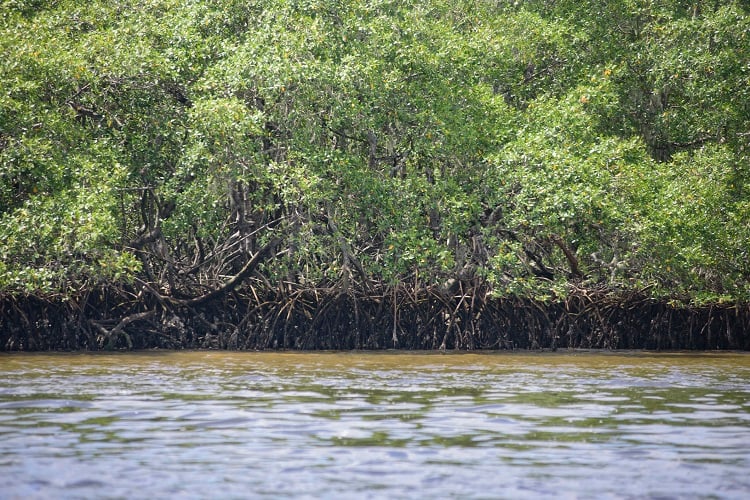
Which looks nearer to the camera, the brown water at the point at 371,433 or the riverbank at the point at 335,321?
the brown water at the point at 371,433

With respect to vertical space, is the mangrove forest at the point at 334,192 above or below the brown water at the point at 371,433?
above

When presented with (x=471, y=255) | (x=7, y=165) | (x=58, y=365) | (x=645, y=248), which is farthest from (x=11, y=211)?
(x=645, y=248)

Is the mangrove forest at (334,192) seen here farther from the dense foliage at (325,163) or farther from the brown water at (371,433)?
the brown water at (371,433)

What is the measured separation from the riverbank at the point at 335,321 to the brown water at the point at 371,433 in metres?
3.75

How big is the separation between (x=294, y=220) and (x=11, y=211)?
3.96m

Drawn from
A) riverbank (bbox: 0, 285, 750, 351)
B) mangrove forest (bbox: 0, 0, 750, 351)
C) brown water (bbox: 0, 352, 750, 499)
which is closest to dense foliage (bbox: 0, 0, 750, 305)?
mangrove forest (bbox: 0, 0, 750, 351)

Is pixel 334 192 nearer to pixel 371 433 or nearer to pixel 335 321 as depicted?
pixel 335 321

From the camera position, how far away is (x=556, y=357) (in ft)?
57.7

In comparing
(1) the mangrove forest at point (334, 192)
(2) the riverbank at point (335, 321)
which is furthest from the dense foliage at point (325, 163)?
(2) the riverbank at point (335, 321)

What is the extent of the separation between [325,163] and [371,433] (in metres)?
10.1

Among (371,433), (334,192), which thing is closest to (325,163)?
(334,192)

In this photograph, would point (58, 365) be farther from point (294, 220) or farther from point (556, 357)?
point (556, 357)

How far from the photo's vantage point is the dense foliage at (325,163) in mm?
17438

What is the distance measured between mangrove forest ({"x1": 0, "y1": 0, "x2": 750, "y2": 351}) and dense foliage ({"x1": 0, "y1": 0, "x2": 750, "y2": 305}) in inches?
1.8
